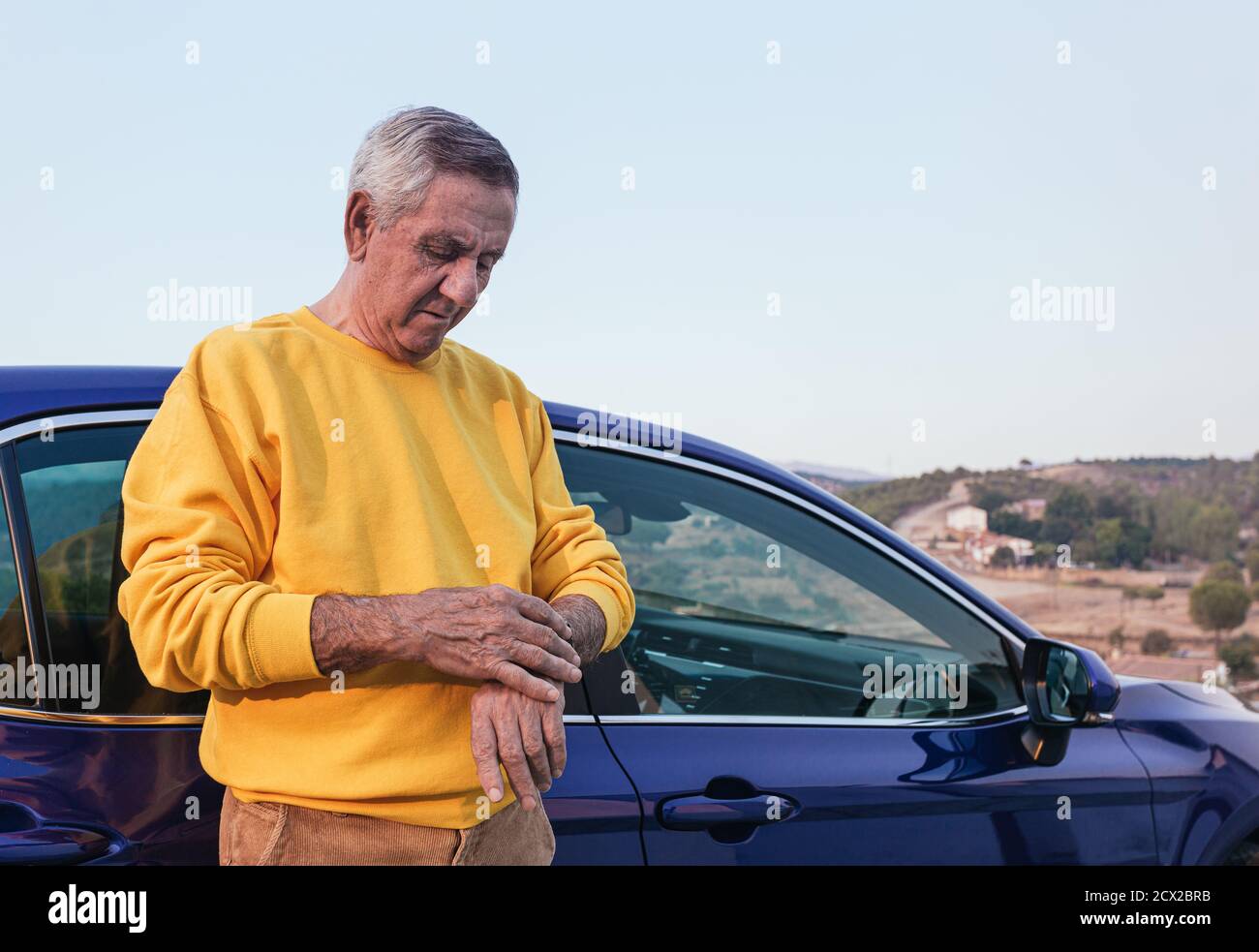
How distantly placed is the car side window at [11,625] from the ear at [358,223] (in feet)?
2.48

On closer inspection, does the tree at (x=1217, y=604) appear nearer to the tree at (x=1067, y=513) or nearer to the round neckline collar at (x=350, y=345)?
the tree at (x=1067, y=513)

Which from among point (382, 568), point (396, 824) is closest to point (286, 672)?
point (382, 568)

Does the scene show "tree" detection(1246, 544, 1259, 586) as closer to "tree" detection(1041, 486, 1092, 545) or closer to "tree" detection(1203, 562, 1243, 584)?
"tree" detection(1203, 562, 1243, 584)

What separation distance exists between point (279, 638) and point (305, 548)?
16 centimetres

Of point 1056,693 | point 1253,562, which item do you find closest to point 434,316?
point 1056,693

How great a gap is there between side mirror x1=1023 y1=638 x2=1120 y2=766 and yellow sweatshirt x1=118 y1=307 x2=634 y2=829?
138 centimetres

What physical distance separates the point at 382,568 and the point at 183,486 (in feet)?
0.98

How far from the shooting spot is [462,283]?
166 centimetres

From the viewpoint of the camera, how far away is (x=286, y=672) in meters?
1.43

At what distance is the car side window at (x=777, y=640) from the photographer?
2.42 m

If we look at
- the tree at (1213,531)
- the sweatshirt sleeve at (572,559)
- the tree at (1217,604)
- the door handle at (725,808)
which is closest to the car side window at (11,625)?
the sweatshirt sleeve at (572,559)

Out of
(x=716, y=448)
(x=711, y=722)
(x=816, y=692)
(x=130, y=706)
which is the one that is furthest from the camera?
(x=816, y=692)
